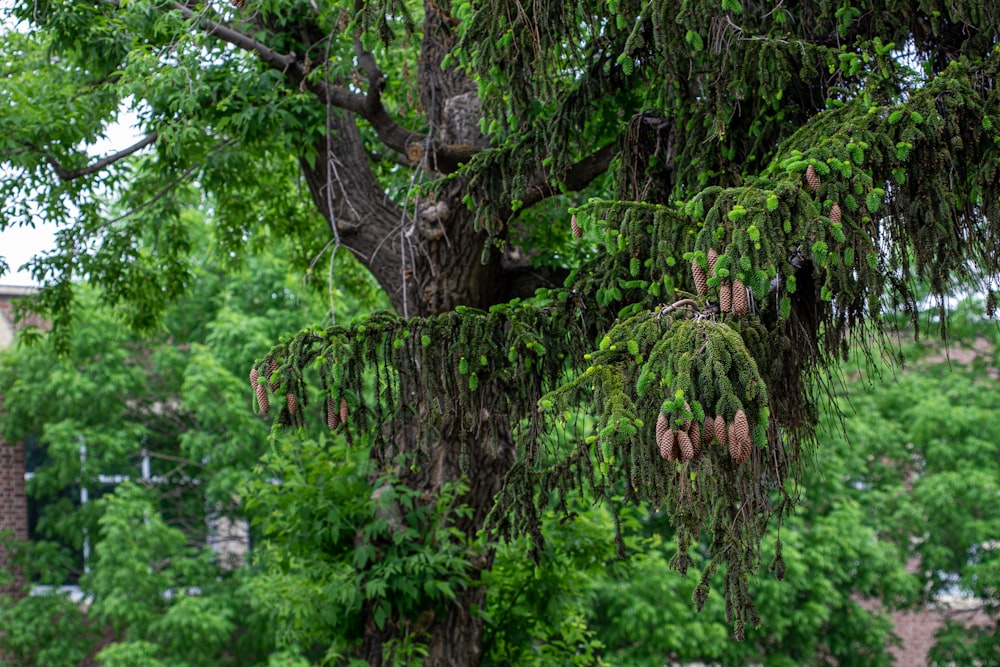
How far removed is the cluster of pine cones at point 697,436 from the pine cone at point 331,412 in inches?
93.0

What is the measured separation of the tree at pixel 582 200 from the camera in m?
5.16

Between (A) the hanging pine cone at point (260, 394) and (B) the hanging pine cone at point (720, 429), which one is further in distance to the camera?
(A) the hanging pine cone at point (260, 394)

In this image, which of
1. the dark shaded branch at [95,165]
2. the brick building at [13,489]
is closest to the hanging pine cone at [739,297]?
the dark shaded branch at [95,165]

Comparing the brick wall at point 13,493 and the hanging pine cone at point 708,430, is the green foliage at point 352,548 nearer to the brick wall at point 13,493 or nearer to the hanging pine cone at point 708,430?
the hanging pine cone at point 708,430

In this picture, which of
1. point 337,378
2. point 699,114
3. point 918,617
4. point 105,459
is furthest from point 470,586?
point 918,617

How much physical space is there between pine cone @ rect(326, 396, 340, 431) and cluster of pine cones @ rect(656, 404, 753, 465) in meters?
2.36

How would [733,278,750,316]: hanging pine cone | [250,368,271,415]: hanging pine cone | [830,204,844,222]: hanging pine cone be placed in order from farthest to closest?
[250,368,271,415]: hanging pine cone
[830,204,844,222]: hanging pine cone
[733,278,750,316]: hanging pine cone

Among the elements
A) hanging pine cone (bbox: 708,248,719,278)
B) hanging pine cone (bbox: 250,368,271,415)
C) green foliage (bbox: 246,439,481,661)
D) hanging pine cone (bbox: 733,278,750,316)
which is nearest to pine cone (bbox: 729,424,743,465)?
hanging pine cone (bbox: 733,278,750,316)

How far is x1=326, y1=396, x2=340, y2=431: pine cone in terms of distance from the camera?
6430mm

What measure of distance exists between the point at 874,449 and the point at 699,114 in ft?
40.5

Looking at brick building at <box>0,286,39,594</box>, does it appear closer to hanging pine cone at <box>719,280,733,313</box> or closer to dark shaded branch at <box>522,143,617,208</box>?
dark shaded branch at <box>522,143,617,208</box>

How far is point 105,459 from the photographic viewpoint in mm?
17062

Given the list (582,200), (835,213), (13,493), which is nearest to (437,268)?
(582,200)

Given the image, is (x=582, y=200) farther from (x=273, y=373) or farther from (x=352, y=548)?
(x=273, y=373)
